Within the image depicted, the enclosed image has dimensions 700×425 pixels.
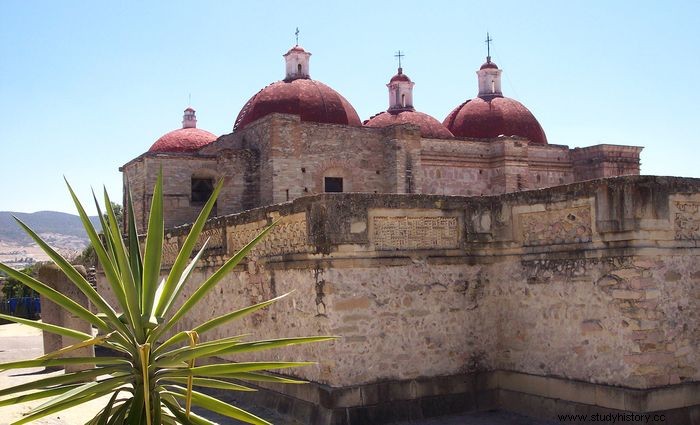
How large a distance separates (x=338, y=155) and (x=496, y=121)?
24.6ft

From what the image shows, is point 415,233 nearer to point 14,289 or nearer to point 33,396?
point 33,396

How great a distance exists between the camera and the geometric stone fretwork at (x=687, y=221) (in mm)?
8327

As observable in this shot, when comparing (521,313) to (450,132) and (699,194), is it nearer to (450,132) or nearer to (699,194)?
(699,194)

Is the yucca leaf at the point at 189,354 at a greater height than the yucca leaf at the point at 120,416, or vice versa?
the yucca leaf at the point at 189,354

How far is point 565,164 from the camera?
26875 mm

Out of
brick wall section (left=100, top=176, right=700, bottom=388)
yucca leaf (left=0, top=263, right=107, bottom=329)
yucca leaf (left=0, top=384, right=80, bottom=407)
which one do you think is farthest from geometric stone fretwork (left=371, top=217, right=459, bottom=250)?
yucca leaf (left=0, top=384, right=80, bottom=407)

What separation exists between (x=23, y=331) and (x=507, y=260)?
2039 cm

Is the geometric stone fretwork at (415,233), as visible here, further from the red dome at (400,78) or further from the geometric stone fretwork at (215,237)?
the red dome at (400,78)

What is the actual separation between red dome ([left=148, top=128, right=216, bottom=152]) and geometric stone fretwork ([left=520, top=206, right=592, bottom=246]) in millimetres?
18211

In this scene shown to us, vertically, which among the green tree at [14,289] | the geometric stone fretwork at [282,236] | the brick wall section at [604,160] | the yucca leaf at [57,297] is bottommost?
the green tree at [14,289]

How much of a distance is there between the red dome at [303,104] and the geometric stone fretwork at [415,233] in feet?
46.1

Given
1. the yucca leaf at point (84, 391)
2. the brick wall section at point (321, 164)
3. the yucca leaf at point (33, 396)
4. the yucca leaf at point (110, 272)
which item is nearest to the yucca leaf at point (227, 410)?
the yucca leaf at point (84, 391)

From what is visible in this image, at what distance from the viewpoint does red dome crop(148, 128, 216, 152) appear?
25750mm

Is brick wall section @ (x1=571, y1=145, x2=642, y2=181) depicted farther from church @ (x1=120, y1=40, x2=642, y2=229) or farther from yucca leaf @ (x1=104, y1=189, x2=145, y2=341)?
yucca leaf @ (x1=104, y1=189, x2=145, y2=341)
